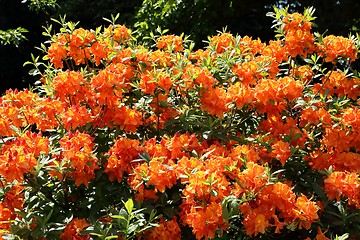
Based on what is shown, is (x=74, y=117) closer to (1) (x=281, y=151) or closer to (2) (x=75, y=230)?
(2) (x=75, y=230)

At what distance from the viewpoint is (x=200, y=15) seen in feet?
19.8

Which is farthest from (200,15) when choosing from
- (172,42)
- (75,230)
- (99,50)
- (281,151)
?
(75,230)

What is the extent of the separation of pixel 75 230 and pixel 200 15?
4.29 m

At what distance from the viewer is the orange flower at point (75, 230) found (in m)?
2.01

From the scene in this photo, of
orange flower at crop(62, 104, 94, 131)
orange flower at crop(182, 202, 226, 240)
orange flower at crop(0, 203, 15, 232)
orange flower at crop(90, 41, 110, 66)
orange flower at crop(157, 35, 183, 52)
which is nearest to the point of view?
orange flower at crop(182, 202, 226, 240)

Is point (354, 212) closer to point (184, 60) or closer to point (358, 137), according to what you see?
point (358, 137)

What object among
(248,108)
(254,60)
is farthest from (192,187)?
(254,60)

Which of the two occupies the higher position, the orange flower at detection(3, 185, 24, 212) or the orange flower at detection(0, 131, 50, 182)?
the orange flower at detection(0, 131, 50, 182)

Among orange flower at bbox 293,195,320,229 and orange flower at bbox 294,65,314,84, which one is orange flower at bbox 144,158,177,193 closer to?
orange flower at bbox 293,195,320,229

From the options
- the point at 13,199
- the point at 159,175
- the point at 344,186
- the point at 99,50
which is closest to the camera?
the point at 159,175

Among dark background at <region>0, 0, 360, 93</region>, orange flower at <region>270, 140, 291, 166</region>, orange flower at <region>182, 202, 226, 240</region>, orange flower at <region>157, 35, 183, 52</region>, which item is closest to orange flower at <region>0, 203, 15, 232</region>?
orange flower at <region>182, 202, 226, 240</region>

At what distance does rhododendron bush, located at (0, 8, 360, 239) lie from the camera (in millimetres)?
1966

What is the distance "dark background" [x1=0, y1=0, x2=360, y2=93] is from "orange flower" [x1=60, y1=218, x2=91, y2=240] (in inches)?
156

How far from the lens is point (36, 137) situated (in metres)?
2.10
